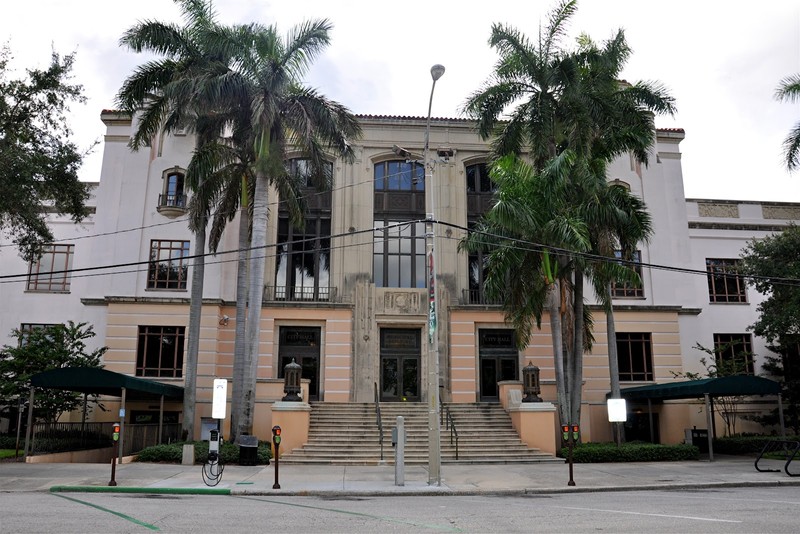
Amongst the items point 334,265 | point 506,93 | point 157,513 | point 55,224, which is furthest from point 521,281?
point 55,224

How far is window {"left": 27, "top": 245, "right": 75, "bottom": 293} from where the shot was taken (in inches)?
1167

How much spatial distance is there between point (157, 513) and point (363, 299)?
61.5 feet

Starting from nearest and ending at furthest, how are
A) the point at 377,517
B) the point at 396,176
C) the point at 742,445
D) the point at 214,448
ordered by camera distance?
1. the point at 377,517
2. the point at 214,448
3. the point at 742,445
4. the point at 396,176

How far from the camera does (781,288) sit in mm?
27203

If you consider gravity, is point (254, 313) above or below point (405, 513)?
above

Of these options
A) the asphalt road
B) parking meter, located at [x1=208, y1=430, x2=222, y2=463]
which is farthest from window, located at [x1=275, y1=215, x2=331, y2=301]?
the asphalt road

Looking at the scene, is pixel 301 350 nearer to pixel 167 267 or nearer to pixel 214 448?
pixel 167 267

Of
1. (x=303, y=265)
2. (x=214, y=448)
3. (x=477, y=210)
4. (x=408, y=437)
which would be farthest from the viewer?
(x=477, y=210)

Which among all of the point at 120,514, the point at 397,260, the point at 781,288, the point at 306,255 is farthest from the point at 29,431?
the point at 781,288

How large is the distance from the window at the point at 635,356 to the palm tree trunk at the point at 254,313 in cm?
1679

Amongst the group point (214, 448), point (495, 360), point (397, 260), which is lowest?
point (214, 448)

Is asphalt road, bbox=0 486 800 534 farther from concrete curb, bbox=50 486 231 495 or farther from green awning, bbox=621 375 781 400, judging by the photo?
green awning, bbox=621 375 781 400

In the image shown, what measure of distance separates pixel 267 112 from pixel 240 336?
7.66 meters

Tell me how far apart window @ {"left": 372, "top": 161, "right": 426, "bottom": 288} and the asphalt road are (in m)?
16.5
